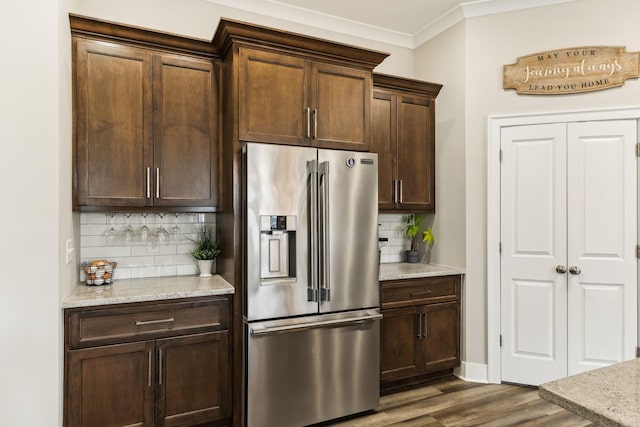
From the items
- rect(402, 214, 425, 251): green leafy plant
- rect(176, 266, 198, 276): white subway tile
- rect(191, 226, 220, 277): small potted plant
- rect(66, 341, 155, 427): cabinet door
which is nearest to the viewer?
rect(66, 341, 155, 427): cabinet door

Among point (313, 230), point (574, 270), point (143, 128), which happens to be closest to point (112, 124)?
point (143, 128)

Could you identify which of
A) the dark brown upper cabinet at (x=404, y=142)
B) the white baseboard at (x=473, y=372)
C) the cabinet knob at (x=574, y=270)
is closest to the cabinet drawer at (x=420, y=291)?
the white baseboard at (x=473, y=372)

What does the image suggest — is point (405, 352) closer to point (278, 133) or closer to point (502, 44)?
point (278, 133)

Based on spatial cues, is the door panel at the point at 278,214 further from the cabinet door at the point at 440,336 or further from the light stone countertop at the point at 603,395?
the light stone countertop at the point at 603,395

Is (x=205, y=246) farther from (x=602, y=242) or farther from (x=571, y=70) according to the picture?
(x=571, y=70)

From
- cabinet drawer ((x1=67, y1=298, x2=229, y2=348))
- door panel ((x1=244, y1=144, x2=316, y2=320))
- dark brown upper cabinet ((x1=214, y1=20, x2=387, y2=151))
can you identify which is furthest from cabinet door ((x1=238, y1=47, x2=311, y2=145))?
cabinet drawer ((x1=67, y1=298, x2=229, y2=348))

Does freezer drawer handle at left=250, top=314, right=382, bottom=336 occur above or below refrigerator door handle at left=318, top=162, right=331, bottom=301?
below

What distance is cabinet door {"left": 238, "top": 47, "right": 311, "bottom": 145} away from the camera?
2528mm

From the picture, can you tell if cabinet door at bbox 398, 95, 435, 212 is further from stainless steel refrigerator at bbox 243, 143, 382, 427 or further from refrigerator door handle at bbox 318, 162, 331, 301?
refrigerator door handle at bbox 318, 162, 331, 301

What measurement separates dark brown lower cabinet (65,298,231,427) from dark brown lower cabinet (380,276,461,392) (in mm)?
1293

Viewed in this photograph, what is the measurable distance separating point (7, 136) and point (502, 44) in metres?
3.57

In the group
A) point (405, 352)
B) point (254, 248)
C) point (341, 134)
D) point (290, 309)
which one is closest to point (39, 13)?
point (254, 248)

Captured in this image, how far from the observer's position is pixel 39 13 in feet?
6.37

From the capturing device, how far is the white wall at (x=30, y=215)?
189 centimetres
